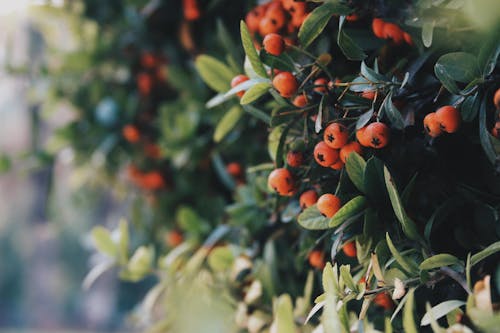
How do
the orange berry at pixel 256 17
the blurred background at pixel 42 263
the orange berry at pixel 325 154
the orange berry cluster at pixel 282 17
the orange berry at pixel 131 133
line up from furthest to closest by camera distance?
the blurred background at pixel 42 263 → the orange berry at pixel 131 133 → the orange berry at pixel 256 17 → the orange berry cluster at pixel 282 17 → the orange berry at pixel 325 154

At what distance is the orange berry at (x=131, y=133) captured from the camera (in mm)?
1392

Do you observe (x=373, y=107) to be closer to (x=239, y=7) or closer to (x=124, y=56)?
(x=239, y=7)

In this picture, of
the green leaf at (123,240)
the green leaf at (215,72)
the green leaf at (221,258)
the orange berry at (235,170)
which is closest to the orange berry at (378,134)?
the green leaf at (215,72)

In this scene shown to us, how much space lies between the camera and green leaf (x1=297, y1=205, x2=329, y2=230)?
2.34 feet

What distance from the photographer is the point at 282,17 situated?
0.84 m

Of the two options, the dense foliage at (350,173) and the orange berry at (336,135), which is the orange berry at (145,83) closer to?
the dense foliage at (350,173)

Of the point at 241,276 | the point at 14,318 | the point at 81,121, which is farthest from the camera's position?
the point at 14,318

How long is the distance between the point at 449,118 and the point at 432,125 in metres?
0.02

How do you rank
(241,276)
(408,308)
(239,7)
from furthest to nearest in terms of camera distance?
(239,7) < (241,276) < (408,308)

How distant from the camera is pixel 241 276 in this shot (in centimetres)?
98

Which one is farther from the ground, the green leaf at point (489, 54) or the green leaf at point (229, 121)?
the green leaf at point (229, 121)

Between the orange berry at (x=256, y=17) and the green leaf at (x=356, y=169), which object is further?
the orange berry at (x=256, y=17)

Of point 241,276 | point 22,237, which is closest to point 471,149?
point 241,276

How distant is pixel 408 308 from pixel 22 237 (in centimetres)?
396
